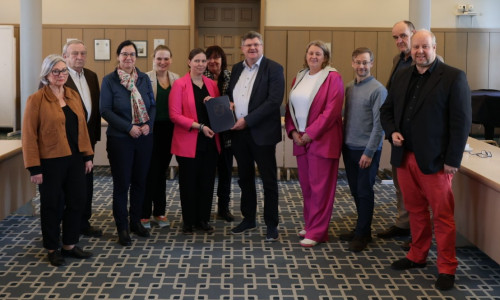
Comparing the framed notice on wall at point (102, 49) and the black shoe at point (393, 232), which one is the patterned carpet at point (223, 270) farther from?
the framed notice on wall at point (102, 49)

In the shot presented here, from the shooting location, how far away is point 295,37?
1199 cm

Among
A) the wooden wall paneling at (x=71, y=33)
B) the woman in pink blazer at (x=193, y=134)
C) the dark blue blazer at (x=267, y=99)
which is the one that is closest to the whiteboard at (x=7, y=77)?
the wooden wall paneling at (x=71, y=33)

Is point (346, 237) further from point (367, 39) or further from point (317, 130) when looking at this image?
point (367, 39)

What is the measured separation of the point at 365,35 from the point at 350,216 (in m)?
6.90

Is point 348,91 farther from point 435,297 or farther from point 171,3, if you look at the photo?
point 171,3

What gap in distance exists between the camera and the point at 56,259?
14.4ft

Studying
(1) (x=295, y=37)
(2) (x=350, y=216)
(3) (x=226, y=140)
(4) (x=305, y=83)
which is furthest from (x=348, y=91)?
(1) (x=295, y=37)

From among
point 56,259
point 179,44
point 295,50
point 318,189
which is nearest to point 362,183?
point 318,189

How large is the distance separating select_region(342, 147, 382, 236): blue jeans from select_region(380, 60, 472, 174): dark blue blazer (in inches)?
31.5

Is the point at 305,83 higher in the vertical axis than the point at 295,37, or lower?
lower

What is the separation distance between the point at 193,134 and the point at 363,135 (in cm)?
146

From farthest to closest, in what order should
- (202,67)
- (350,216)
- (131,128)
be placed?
(350,216), (202,67), (131,128)

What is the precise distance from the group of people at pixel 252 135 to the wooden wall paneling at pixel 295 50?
21.9 feet

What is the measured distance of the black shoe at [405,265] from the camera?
4355mm
